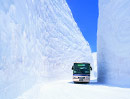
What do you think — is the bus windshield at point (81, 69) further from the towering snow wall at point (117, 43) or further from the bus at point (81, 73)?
the towering snow wall at point (117, 43)

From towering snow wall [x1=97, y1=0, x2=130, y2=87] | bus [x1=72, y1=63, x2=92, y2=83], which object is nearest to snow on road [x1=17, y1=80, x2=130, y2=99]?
towering snow wall [x1=97, y1=0, x2=130, y2=87]

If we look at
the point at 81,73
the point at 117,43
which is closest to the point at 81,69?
the point at 81,73

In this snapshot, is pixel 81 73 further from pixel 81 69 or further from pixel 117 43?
pixel 117 43

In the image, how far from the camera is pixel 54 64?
2930cm

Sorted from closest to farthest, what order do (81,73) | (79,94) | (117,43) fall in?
(79,94), (117,43), (81,73)

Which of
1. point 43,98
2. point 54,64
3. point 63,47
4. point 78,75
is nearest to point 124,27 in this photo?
point 78,75

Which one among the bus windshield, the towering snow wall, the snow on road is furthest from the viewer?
the bus windshield

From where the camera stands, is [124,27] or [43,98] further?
[124,27]

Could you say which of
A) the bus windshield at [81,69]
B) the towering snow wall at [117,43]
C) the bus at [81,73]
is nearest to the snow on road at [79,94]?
the towering snow wall at [117,43]

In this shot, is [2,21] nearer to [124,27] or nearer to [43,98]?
[43,98]

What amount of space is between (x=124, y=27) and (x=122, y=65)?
9.77ft

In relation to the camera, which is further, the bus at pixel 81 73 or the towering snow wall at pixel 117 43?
the bus at pixel 81 73

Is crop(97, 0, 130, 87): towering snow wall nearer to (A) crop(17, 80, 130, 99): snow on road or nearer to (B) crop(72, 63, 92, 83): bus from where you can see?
(B) crop(72, 63, 92, 83): bus

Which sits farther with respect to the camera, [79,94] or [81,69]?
[81,69]
